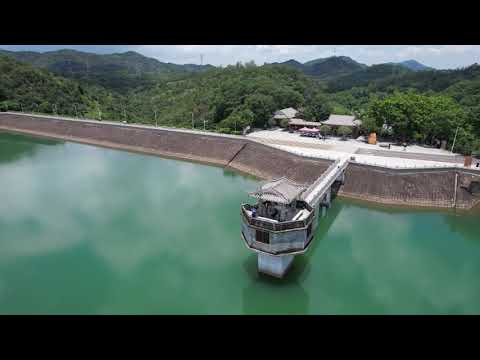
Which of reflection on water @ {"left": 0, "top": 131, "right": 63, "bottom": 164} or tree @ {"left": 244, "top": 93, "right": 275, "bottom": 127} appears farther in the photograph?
tree @ {"left": 244, "top": 93, "right": 275, "bottom": 127}

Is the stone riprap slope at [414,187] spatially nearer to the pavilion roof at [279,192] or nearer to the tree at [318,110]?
the pavilion roof at [279,192]

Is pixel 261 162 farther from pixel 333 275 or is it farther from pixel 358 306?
pixel 358 306

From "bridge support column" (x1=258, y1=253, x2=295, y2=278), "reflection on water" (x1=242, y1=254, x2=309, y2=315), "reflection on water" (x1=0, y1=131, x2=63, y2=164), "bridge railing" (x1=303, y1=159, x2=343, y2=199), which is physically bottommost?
"reflection on water" (x1=0, y1=131, x2=63, y2=164)

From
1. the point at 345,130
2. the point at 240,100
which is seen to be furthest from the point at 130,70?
the point at 345,130

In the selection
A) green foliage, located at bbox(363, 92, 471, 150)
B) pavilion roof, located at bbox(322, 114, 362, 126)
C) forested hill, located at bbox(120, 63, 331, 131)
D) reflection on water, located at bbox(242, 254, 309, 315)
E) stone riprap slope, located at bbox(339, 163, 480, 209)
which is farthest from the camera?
forested hill, located at bbox(120, 63, 331, 131)

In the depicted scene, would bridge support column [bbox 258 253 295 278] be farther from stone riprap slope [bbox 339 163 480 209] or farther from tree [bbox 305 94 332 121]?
tree [bbox 305 94 332 121]

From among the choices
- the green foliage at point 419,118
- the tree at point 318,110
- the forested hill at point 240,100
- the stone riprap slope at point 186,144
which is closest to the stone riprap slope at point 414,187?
the stone riprap slope at point 186,144

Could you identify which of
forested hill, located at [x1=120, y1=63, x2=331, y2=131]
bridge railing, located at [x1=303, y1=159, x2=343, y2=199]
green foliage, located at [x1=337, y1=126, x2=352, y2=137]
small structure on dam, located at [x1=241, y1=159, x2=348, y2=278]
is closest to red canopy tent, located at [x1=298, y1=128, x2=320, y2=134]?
green foliage, located at [x1=337, y1=126, x2=352, y2=137]
